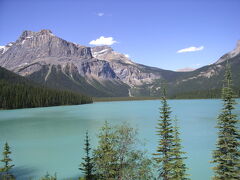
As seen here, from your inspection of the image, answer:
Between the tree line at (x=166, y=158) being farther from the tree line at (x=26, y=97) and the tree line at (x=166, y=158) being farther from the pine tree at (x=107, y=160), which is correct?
the tree line at (x=26, y=97)

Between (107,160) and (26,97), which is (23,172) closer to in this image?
(107,160)

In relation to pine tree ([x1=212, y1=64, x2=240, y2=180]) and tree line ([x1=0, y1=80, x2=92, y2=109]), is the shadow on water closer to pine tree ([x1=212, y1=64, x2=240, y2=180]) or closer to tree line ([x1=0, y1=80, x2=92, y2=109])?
pine tree ([x1=212, y1=64, x2=240, y2=180])

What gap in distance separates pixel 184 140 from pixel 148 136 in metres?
7.84

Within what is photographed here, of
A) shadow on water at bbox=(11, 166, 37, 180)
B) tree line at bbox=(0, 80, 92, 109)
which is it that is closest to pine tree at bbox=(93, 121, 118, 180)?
shadow on water at bbox=(11, 166, 37, 180)

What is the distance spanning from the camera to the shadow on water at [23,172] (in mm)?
28084

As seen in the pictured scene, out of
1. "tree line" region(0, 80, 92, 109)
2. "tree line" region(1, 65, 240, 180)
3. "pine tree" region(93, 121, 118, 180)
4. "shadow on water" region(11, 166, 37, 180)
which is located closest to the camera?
"tree line" region(1, 65, 240, 180)

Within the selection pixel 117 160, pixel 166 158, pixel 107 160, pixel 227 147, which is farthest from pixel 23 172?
pixel 227 147

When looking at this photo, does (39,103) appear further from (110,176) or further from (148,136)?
(110,176)

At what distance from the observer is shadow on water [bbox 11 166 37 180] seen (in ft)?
92.1

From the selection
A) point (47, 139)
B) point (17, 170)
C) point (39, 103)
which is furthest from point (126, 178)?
point (39, 103)

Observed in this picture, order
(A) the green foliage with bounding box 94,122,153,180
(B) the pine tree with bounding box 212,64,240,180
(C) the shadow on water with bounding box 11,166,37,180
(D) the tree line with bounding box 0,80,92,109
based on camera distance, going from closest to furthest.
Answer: (A) the green foliage with bounding box 94,122,153,180
(B) the pine tree with bounding box 212,64,240,180
(C) the shadow on water with bounding box 11,166,37,180
(D) the tree line with bounding box 0,80,92,109

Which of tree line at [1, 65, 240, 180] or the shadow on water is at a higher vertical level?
tree line at [1, 65, 240, 180]

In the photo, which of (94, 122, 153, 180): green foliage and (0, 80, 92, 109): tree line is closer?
(94, 122, 153, 180): green foliage

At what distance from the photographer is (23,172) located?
2967 centimetres
